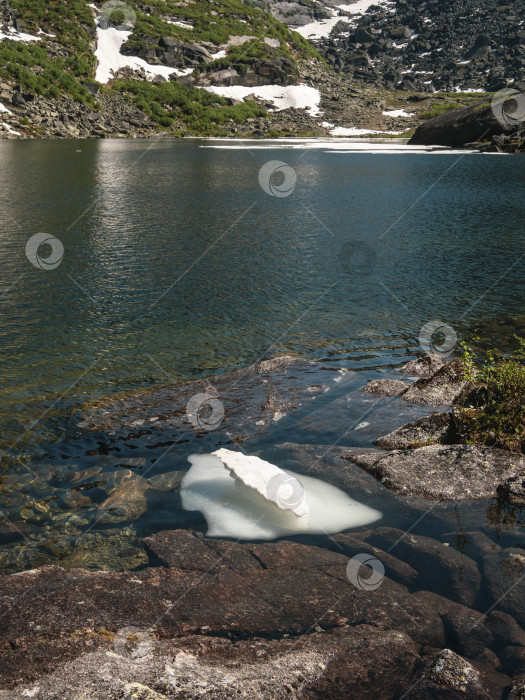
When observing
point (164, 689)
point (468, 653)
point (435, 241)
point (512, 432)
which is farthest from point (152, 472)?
point (435, 241)

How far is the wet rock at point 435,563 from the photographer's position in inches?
329

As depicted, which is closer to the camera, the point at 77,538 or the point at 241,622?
the point at 241,622

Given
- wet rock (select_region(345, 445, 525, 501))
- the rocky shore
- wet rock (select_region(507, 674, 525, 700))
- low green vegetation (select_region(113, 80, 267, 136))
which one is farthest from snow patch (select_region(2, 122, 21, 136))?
wet rock (select_region(507, 674, 525, 700))

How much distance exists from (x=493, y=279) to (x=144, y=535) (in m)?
23.1

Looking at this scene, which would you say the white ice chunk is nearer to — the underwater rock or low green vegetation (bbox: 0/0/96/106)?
the underwater rock

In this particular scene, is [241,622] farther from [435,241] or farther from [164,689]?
[435,241]

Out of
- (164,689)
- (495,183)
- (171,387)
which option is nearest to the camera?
(164,689)

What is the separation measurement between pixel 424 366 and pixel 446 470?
6434 mm

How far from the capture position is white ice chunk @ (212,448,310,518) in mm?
10289

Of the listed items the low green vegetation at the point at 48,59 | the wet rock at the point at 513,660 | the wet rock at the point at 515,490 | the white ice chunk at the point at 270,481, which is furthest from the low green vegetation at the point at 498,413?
the low green vegetation at the point at 48,59

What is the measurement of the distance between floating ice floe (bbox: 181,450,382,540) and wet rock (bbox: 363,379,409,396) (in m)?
5.07

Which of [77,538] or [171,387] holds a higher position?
[171,387]

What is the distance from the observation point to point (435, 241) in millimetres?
34969

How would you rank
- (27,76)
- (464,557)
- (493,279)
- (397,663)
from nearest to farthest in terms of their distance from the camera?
1. (397,663)
2. (464,557)
3. (493,279)
4. (27,76)
